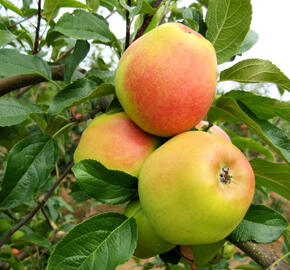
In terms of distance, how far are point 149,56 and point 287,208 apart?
5610 millimetres

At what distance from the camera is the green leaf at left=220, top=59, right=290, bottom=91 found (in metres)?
0.55

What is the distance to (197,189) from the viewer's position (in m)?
0.43

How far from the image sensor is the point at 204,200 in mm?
433

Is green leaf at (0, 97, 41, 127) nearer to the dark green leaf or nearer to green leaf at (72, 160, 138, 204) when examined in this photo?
green leaf at (72, 160, 138, 204)

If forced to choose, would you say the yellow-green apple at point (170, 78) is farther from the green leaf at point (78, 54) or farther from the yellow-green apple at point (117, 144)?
the green leaf at point (78, 54)

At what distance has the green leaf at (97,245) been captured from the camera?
0.45m

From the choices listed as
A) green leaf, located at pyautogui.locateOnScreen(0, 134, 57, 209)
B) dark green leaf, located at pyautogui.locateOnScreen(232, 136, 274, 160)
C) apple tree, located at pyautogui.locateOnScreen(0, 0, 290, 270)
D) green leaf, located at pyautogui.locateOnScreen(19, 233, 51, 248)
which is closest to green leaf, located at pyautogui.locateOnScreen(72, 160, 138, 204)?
apple tree, located at pyautogui.locateOnScreen(0, 0, 290, 270)

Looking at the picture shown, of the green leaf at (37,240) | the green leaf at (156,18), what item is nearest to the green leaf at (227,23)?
the green leaf at (156,18)

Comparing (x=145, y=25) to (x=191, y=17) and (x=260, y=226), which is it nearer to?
(x=191, y=17)

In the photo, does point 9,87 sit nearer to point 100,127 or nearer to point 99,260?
point 100,127

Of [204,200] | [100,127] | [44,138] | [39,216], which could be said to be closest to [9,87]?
[44,138]

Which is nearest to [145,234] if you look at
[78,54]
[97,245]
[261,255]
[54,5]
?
[97,245]

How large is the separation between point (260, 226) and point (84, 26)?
1.75ft

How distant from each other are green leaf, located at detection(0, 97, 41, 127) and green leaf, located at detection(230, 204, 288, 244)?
1.49 feet
